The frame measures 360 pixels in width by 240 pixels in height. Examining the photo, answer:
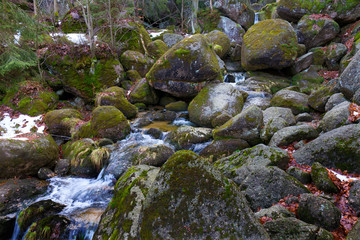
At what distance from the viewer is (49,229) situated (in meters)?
4.44

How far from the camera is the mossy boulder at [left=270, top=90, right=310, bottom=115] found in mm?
9109

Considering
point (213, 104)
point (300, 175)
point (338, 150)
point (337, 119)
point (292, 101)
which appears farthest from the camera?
point (213, 104)

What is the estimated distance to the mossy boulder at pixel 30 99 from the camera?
34.1ft

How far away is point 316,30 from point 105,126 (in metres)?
16.1

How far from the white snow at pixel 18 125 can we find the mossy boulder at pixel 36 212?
5.15 meters

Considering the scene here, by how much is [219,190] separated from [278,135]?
4857 millimetres

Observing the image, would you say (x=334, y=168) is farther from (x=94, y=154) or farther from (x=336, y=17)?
(x=336, y=17)

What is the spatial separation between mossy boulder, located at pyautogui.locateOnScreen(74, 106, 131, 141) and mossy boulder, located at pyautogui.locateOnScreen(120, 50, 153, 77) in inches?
→ 250

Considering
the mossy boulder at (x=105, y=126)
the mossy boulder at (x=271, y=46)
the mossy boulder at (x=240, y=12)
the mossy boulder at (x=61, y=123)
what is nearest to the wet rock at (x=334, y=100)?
the mossy boulder at (x=271, y=46)

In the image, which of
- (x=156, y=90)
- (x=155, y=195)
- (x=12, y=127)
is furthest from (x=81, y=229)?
(x=156, y=90)

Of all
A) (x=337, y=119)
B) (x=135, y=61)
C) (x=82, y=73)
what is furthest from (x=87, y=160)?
(x=135, y=61)

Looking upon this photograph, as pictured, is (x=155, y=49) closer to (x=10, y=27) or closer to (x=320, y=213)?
(x=10, y=27)

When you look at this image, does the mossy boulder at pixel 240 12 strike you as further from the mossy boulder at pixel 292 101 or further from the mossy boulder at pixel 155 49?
the mossy boulder at pixel 292 101

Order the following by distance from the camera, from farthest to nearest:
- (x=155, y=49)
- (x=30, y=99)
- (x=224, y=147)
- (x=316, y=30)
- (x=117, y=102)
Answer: (x=155, y=49) → (x=316, y=30) → (x=117, y=102) → (x=30, y=99) → (x=224, y=147)
